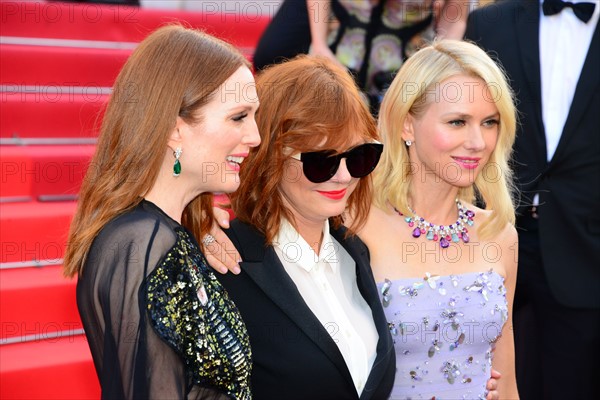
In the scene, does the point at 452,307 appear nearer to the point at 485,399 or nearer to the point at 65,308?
the point at 485,399

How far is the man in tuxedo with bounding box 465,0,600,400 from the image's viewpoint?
12.2 feet

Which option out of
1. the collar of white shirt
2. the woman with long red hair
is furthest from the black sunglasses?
the woman with long red hair

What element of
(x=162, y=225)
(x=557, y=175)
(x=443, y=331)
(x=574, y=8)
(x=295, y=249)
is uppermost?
(x=574, y=8)

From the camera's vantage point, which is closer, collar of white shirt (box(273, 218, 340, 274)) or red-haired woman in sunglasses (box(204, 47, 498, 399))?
red-haired woman in sunglasses (box(204, 47, 498, 399))

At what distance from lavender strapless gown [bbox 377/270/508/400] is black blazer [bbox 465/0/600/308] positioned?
0.97 m

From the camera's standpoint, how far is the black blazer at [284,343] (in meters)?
2.34

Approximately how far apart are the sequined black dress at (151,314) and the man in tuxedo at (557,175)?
6.99 feet

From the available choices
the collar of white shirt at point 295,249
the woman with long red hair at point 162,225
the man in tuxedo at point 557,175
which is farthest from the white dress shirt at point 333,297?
the man in tuxedo at point 557,175

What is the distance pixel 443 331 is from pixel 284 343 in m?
0.68

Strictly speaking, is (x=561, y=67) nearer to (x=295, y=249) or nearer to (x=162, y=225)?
(x=295, y=249)

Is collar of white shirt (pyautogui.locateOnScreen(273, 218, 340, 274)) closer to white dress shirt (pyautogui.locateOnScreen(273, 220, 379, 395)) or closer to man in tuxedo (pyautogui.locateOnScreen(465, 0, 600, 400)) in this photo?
white dress shirt (pyautogui.locateOnScreen(273, 220, 379, 395))

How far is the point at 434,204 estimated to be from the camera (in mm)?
3012

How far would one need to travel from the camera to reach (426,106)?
2908 mm

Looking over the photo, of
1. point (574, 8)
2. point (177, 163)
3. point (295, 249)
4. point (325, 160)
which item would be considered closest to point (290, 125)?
point (325, 160)
